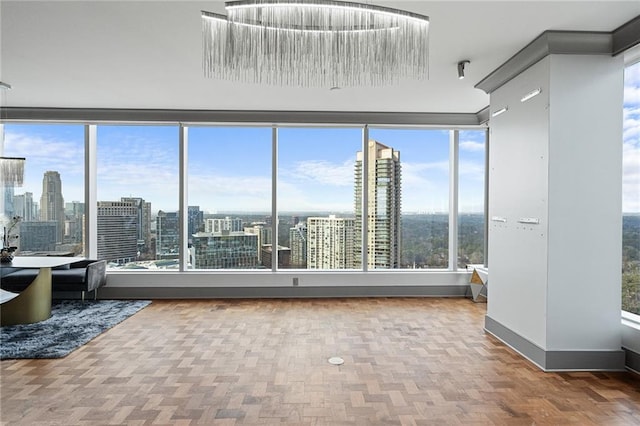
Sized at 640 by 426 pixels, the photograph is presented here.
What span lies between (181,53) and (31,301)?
344cm

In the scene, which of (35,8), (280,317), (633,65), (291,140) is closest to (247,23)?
(35,8)

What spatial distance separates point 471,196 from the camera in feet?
21.5

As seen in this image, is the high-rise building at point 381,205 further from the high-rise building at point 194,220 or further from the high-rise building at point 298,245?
the high-rise building at point 194,220

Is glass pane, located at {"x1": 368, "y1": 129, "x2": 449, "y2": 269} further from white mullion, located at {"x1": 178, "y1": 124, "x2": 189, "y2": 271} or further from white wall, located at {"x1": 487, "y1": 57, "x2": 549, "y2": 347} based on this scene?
white mullion, located at {"x1": 178, "y1": 124, "x2": 189, "y2": 271}

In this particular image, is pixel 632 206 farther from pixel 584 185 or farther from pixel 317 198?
pixel 317 198

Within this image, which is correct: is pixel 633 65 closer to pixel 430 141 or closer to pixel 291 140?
pixel 430 141

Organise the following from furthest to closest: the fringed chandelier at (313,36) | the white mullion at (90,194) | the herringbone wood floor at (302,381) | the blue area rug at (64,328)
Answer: the white mullion at (90,194)
the blue area rug at (64,328)
the herringbone wood floor at (302,381)
the fringed chandelier at (313,36)

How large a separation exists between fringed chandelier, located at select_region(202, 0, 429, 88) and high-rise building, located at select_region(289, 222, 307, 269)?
4.04m

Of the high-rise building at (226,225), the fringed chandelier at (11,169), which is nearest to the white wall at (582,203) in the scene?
the high-rise building at (226,225)

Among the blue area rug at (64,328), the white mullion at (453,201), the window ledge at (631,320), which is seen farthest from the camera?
the white mullion at (453,201)

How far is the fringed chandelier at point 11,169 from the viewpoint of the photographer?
16.7 feet

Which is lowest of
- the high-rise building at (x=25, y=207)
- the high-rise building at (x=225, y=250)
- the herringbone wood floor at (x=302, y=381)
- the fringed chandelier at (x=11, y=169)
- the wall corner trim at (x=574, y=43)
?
the herringbone wood floor at (x=302, y=381)

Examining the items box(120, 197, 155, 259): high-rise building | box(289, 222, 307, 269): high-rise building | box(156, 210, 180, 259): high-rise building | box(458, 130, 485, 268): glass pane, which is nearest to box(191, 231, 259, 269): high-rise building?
box(156, 210, 180, 259): high-rise building

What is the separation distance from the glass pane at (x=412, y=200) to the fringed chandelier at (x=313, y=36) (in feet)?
12.8
